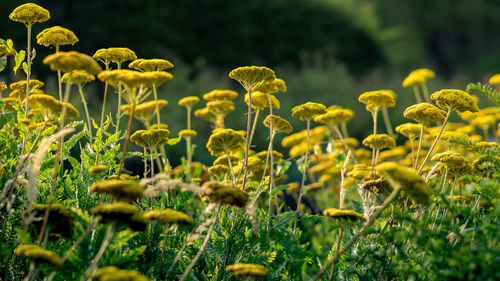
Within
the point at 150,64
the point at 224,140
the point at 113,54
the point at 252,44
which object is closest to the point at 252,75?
the point at 224,140

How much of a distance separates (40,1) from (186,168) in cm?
A: 993

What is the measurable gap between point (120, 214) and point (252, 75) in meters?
1.02

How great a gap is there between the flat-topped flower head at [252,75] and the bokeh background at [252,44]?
181 inches

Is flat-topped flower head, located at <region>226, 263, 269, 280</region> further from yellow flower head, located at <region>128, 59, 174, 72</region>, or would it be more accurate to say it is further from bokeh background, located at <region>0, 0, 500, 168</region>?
bokeh background, located at <region>0, 0, 500, 168</region>

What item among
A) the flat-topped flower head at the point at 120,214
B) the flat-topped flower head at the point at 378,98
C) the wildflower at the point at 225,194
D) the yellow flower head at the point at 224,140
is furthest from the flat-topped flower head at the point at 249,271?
the flat-topped flower head at the point at 378,98

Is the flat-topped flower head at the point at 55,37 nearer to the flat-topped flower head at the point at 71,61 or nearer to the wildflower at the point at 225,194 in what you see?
the flat-topped flower head at the point at 71,61

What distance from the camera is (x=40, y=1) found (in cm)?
1055

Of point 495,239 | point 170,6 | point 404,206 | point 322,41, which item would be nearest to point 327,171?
point 404,206

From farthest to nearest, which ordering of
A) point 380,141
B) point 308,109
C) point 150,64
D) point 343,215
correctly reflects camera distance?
1. point 380,141
2. point 308,109
3. point 150,64
4. point 343,215

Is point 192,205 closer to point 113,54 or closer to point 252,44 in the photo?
point 113,54

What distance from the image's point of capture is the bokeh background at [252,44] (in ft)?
32.9

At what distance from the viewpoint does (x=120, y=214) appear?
4.54 ft

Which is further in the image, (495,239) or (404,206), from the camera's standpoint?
(404,206)

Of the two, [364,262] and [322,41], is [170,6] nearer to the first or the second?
[322,41]
